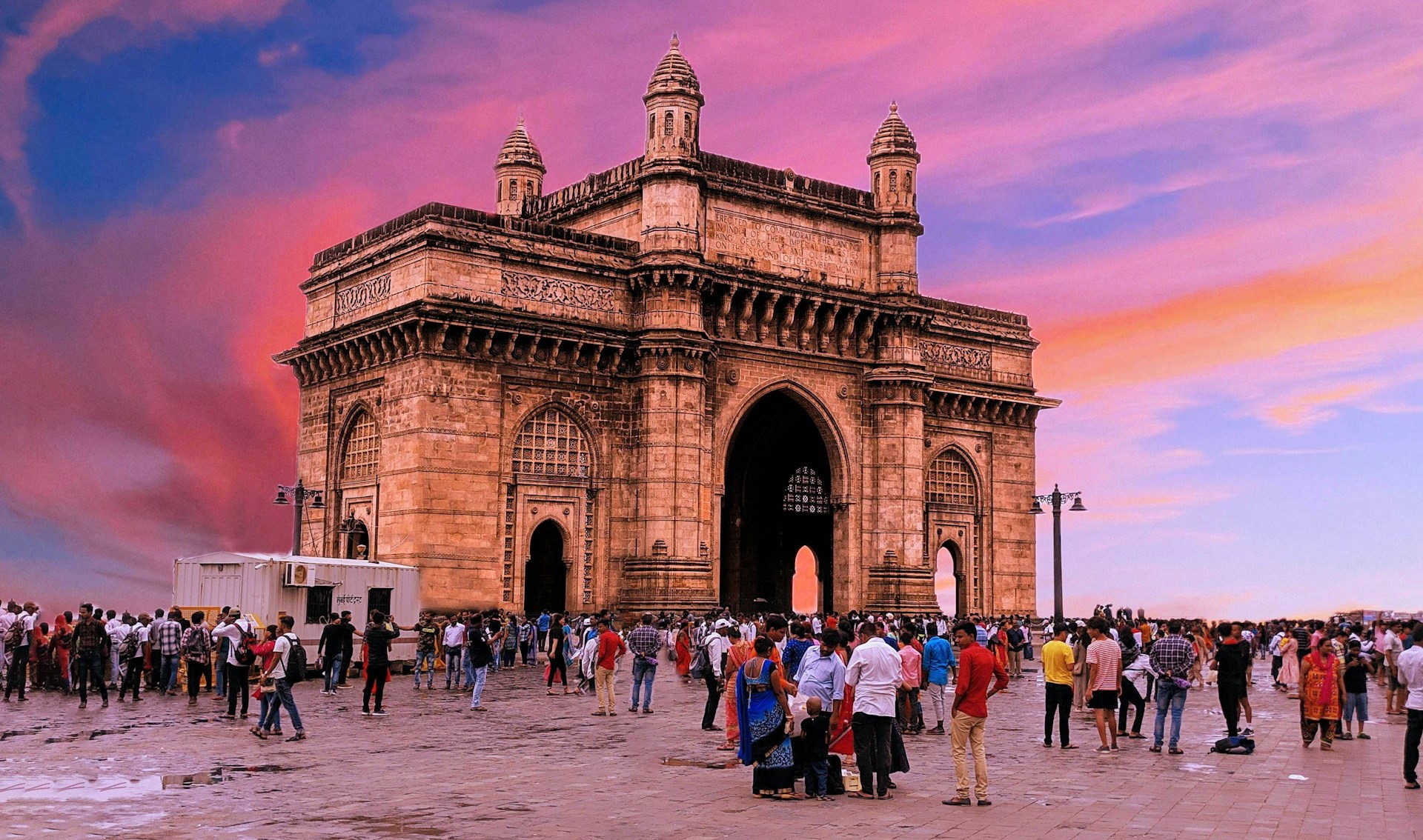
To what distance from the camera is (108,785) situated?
43.8 ft

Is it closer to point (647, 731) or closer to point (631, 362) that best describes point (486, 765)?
point (647, 731)

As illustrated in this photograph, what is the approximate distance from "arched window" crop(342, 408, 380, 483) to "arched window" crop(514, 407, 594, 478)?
151 inches

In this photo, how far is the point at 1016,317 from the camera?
49.8m

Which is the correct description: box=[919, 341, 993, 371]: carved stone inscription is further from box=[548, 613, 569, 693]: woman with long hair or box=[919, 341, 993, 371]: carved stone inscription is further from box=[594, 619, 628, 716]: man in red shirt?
box=[594, 619, 628, 716]: man in red shirt

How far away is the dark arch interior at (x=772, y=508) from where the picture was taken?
4619 centimetres

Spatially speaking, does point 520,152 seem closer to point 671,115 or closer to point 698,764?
point 671,115

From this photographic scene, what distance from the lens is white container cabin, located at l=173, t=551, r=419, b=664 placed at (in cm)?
2681

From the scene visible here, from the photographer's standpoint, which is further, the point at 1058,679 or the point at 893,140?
the point at 893,140

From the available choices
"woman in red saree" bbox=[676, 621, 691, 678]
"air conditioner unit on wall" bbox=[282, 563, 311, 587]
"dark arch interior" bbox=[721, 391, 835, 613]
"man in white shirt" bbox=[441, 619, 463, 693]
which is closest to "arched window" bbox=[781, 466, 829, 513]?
"dark arch interior" bbox=[721, 391, 835, 613]

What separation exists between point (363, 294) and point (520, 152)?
10.9 m

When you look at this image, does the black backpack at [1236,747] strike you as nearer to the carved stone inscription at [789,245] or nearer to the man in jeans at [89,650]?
the man in jeans at [89,650]

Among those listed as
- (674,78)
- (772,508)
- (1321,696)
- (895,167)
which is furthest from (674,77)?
(1321,696)

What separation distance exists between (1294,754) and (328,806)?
41.1 ft

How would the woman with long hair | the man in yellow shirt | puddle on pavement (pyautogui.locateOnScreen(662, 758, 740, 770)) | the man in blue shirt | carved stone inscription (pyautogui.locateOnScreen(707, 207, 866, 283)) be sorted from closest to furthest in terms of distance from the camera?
1. puddle on pavement (pyautogui.locateOnScreen(662, 758, 740, 770))
2. the man in yellow shirt
3. the man in blue shirt
4. the woman with long hair
5. carved stone inscription (pyautogui.locateOnScreen(707, 207, 866, 283))
